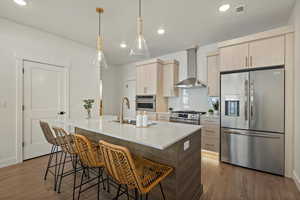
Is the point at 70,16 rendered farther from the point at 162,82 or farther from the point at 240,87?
the point at 240,87

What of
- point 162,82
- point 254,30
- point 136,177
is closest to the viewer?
point 136,177

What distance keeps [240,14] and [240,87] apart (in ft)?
4.26

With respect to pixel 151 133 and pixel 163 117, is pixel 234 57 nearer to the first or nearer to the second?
pixel 163 117

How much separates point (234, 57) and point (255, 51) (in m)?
0.34

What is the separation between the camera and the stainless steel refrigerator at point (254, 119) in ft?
7.75

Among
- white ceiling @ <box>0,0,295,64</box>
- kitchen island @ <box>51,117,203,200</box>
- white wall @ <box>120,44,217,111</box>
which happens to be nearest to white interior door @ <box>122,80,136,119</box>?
white wall @ <box>120,44,217,111</box>

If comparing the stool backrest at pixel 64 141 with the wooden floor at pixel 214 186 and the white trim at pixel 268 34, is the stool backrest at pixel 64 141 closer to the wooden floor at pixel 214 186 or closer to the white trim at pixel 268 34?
the wooden floor at pixel 214 186

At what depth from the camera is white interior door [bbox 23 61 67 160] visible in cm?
295

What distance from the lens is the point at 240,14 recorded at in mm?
2445

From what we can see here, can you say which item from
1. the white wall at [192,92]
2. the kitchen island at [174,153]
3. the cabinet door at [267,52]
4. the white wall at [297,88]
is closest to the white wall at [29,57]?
the kitchen island at [174,153]

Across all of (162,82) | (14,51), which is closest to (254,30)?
(162,82)

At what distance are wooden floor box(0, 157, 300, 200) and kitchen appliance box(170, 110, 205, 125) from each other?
42.6 inches

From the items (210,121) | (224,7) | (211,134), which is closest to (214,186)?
(211,134)

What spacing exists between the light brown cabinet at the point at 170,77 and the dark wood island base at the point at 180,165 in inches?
100.0
